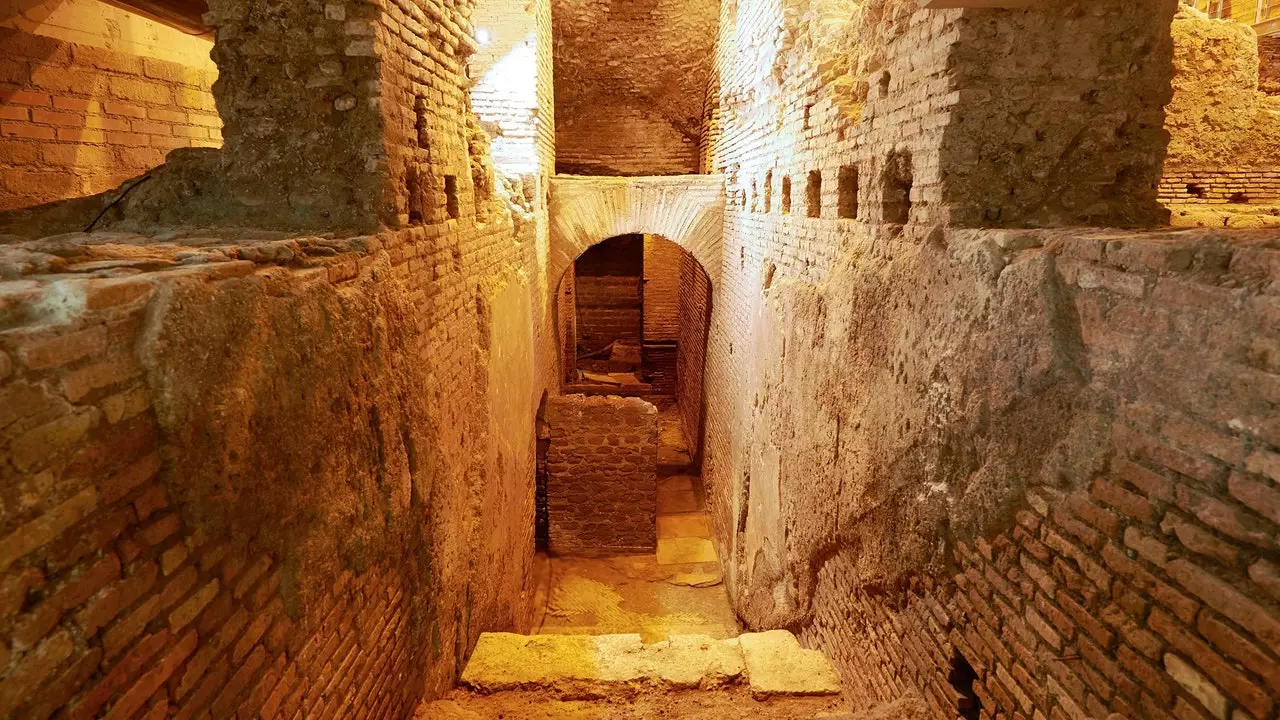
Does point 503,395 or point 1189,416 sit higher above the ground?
point 1189,416

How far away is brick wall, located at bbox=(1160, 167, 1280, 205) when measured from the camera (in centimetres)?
791

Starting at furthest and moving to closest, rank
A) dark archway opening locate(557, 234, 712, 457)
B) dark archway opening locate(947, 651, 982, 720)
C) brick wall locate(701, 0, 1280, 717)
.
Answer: dark archway opening locate(557, 234, 712, 457), dark archway opening locate(947, 651, 982, 720), brick wall locate(701, 0, 1280, 717)

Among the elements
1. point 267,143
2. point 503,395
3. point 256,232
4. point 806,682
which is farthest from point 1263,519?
point 503,395

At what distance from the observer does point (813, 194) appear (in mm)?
5039

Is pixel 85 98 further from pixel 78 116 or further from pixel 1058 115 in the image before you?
pixel 1058 115

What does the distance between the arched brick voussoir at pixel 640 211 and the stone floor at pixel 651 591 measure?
3385mm

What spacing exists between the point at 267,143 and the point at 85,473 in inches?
87.5

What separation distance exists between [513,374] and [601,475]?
2290 millimetres

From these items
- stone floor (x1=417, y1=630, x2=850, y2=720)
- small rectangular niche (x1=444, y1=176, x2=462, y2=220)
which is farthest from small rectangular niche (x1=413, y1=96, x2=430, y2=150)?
stone floor (x1=417, y1=630, x2=850, y2=720)

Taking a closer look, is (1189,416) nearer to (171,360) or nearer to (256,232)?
(171,360)

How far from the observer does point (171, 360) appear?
5.41 feet

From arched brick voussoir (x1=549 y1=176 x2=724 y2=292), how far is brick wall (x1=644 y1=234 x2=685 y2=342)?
551 centimetres

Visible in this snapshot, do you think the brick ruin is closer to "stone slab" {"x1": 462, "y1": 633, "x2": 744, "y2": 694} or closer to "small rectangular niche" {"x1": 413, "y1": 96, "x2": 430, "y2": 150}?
"small rectangular niche" {"x1": 413, "y1": 96, "x2": 430, "y2": 150}

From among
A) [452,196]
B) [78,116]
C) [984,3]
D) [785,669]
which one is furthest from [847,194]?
[78,116]
